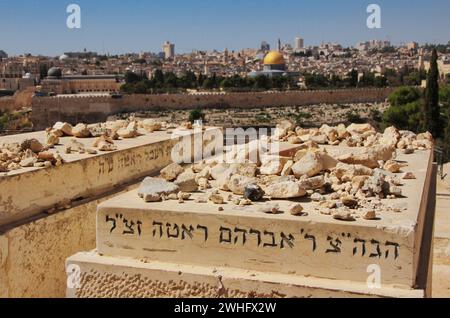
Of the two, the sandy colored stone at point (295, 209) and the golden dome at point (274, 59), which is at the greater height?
the golden dome at point (274, 59)

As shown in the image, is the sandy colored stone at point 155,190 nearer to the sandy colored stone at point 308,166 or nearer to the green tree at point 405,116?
the sandy colored stone at point 308,166

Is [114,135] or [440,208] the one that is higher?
[114,135]

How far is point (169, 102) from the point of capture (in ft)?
160

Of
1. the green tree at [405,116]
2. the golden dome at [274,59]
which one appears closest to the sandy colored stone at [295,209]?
the green tree at [405,116]

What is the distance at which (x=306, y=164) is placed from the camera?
4.62 meters

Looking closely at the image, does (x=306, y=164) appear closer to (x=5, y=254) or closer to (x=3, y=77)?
(x=5, y=254)

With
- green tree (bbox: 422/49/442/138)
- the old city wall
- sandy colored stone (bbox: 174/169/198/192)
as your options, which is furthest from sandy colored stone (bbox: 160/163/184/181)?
the old city wall

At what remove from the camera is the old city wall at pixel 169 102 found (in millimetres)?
44469

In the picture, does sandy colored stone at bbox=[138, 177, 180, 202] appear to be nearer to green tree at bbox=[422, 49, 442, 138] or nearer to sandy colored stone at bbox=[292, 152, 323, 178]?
sandy colored stone at bbox=[292, 152, 323, 178]

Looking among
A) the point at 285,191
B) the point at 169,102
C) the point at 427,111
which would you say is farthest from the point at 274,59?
the point at 285,191

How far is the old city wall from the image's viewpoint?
44.5 m

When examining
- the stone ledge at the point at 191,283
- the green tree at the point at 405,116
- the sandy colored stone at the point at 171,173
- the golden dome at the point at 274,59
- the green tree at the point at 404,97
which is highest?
the golden dome at the point at 274,59
